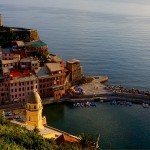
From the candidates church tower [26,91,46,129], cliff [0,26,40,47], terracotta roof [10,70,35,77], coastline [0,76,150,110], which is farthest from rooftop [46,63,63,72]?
church tower [26,91,46,129]

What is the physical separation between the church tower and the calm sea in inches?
349

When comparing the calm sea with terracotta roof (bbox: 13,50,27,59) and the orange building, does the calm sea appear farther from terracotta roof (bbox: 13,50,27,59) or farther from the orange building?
terracotta roof (bbox: 13,50,27,59)

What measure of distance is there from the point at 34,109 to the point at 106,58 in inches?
1838

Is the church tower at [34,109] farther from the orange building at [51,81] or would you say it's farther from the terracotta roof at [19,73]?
the orange building at [51,81]

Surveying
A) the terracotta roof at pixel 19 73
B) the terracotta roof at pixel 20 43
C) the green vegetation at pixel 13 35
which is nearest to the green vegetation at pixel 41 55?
the terracotta roof at pixel 20 43

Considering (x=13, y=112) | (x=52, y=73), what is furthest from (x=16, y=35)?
(x=13, y=112)

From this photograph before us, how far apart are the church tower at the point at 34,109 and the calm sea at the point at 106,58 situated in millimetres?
8874

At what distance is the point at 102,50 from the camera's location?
91.6 meters

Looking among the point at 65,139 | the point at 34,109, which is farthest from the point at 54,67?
the point at 65,139

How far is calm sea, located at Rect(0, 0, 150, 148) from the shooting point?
48.2 metres

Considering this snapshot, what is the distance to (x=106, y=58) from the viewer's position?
83.8 metres

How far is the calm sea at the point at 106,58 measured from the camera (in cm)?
4816

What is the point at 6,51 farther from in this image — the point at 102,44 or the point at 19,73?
the point at 102,44

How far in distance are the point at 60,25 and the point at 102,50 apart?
1573 inches
